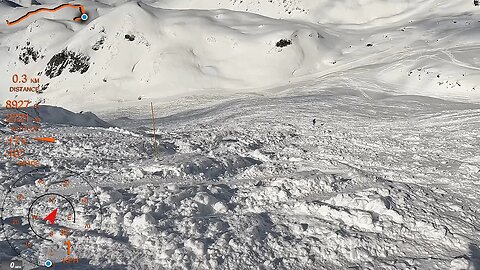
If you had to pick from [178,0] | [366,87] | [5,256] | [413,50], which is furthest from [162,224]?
[178,0]

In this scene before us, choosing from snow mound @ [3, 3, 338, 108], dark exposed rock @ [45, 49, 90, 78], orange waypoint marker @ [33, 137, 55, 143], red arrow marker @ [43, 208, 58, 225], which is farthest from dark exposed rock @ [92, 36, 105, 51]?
red arrow marker @ [43, 208, 58, 225]

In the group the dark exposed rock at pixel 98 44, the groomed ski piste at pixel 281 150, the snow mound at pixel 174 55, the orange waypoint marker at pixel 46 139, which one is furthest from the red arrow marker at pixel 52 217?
the dark exposed rock at pixel 98 44

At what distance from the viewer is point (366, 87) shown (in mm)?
22422

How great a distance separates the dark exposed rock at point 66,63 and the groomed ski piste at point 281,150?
3384 mm

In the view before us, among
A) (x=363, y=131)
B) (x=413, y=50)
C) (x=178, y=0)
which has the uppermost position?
(x=178, y=0)

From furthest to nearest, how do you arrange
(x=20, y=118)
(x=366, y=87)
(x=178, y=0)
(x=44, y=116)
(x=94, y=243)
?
1. (x=178, y=0)
2. (x=366, y=87)
3. (x=44, y=116)
4. (x=20, y=118)
5. (x=94, y=243)

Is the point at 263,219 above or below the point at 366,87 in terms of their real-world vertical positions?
below

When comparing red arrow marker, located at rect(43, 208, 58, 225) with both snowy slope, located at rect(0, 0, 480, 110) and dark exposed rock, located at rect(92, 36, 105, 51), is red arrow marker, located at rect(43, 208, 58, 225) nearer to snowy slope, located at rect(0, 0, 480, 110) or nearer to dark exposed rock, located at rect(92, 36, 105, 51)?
snowy slope, located at rect(0, 0, 480, 110)

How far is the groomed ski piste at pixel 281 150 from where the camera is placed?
6.39m

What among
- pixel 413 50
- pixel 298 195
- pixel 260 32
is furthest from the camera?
pixel 260 32

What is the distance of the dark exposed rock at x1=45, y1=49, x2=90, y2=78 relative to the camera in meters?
36.1

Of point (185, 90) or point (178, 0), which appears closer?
point (185, 90)

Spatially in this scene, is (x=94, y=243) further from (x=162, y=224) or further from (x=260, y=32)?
(x=260, y=32)

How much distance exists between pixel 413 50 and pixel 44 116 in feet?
79.2
